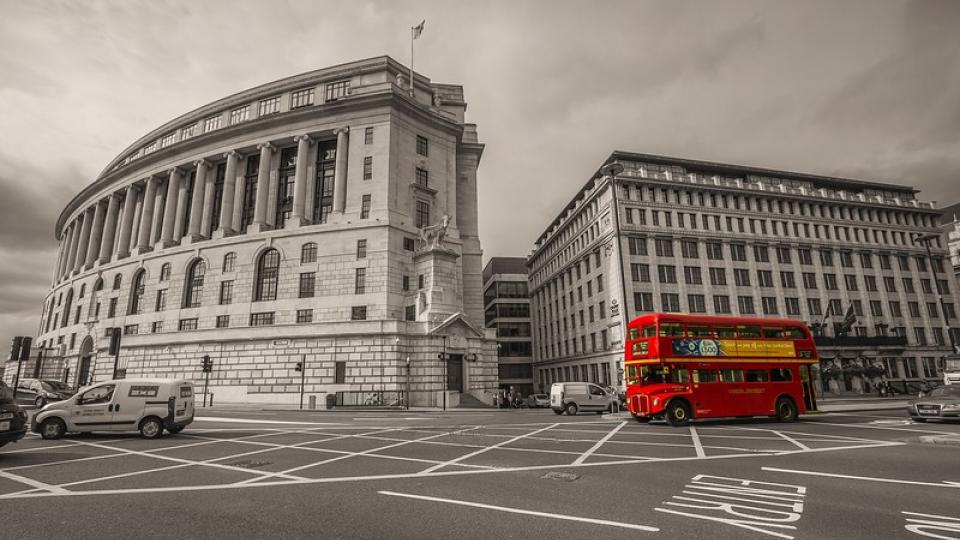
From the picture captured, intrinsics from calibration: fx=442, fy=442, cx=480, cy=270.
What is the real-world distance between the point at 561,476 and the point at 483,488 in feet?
6.33

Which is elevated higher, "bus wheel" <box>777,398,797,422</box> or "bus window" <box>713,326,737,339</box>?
"bus window" <box>713,326,737,339</box>

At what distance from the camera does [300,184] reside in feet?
155

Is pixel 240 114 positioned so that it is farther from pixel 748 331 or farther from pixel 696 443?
pixel 696 443

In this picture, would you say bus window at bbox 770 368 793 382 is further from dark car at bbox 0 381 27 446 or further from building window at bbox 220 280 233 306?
building window at bbox 220 280 233 306

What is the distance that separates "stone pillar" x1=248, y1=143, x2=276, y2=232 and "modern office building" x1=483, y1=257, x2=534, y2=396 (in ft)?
125

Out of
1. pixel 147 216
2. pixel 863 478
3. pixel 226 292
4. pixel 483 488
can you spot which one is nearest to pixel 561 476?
pixel 483 488

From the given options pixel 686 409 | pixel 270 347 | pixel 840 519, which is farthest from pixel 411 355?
pixel 840 519

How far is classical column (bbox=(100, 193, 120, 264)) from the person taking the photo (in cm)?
6139

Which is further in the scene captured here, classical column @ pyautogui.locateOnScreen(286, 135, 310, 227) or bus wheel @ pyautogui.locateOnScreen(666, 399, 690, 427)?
classical column @ pyautogui.locateOnScreen(286, 135, 310, 227)

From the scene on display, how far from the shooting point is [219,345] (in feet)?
138

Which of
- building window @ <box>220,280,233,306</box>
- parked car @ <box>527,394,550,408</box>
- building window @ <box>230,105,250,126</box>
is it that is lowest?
parked car @ <box>527,394,550,408</box>

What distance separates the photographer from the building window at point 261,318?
141 ft

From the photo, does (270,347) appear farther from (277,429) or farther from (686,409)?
(686,409)

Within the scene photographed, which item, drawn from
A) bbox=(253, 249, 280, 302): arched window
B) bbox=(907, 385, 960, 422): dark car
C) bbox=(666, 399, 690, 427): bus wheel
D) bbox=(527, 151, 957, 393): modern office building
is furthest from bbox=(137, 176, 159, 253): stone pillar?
bbox=(907, 385, 960, 422): dark car
